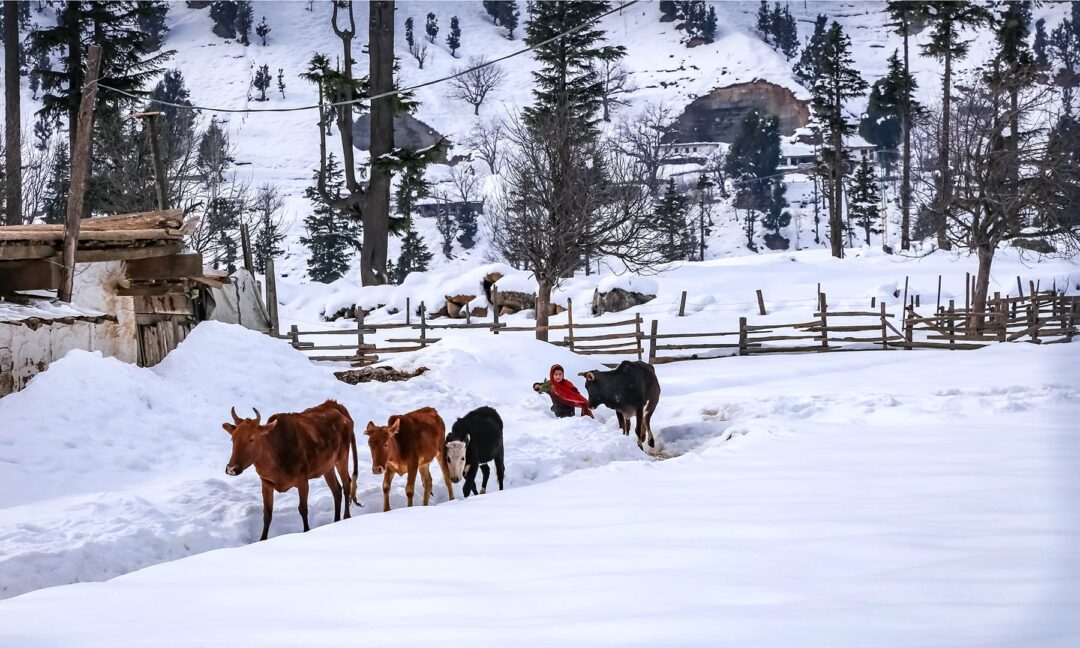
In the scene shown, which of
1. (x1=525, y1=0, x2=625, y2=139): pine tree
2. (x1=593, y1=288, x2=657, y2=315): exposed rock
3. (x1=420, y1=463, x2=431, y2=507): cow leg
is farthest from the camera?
(x1=525, y1=0, x2=625, y2=139): pine tree

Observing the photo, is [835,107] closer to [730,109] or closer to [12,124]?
[12,124]

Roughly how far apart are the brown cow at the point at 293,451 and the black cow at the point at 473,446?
914mm

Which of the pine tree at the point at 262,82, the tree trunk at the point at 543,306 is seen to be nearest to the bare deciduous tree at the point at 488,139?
the pine tree at the point at 262,82

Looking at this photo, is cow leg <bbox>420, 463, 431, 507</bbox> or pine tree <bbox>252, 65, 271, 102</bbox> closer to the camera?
cow leg <bbox>420, 463, 431, 507</bbox>

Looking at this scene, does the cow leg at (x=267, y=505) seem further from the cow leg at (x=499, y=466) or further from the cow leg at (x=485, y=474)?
the cow leg at (x=499, y=466)

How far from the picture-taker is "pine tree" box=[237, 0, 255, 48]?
116 m

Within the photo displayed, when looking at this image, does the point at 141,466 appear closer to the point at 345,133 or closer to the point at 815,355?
the point at 815,355

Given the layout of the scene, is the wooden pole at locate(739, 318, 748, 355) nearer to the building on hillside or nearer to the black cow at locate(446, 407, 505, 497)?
the building on hillside

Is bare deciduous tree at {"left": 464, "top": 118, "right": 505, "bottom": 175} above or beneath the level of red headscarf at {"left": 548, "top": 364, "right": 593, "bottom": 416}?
above

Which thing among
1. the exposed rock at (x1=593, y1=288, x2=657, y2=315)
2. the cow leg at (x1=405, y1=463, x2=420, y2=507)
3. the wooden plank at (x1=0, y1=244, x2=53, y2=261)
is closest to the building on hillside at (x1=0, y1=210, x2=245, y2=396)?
the wooden plank at (x1=0, y1=244, x2=53, y2=261)

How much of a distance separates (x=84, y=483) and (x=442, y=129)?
305 ft

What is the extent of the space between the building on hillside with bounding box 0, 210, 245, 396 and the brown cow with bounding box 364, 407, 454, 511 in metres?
4.42

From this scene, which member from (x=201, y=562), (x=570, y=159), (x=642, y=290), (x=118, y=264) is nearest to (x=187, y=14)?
(x=642, y=290)

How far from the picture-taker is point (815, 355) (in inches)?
826
